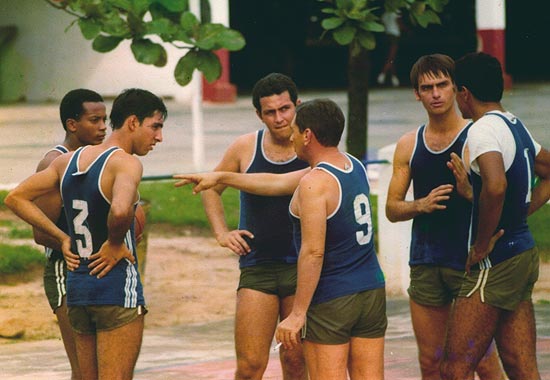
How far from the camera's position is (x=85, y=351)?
6547mm

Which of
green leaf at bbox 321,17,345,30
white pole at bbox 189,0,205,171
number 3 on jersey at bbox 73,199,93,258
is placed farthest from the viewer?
white pole at bbox 189,0,205,171

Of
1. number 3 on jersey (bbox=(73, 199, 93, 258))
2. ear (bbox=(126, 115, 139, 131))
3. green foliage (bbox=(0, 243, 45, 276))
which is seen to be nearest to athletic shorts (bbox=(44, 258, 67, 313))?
number 3 on jersey (bbox=(73, 199, 93, 258))

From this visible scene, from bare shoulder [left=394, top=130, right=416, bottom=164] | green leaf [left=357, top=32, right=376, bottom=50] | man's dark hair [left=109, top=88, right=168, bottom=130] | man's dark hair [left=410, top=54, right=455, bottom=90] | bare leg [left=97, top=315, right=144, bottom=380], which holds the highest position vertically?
green leaf [left=357, top=32, right=376, bottom=50]

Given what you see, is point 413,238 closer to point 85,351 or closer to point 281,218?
point 281,218

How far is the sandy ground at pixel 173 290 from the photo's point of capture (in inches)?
Answer: 436

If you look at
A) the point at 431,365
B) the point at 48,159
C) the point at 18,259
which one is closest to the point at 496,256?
the point at 431,365

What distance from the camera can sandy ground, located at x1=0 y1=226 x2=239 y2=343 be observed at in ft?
36.3

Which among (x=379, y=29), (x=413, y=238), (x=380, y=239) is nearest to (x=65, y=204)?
(x=413, y=238)

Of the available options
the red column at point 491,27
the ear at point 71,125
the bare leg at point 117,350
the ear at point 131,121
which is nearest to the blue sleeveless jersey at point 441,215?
the ear at point 131,121

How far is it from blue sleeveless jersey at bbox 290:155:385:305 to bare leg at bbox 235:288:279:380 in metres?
0.99

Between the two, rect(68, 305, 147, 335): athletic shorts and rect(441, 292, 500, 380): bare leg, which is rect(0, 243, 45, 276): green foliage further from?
rect(441, 292, 500, 380): bare leg

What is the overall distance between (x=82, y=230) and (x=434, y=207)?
1812 millimetres

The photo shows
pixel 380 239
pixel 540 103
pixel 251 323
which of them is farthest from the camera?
pixel 540 103

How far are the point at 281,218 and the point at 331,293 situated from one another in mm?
1117
